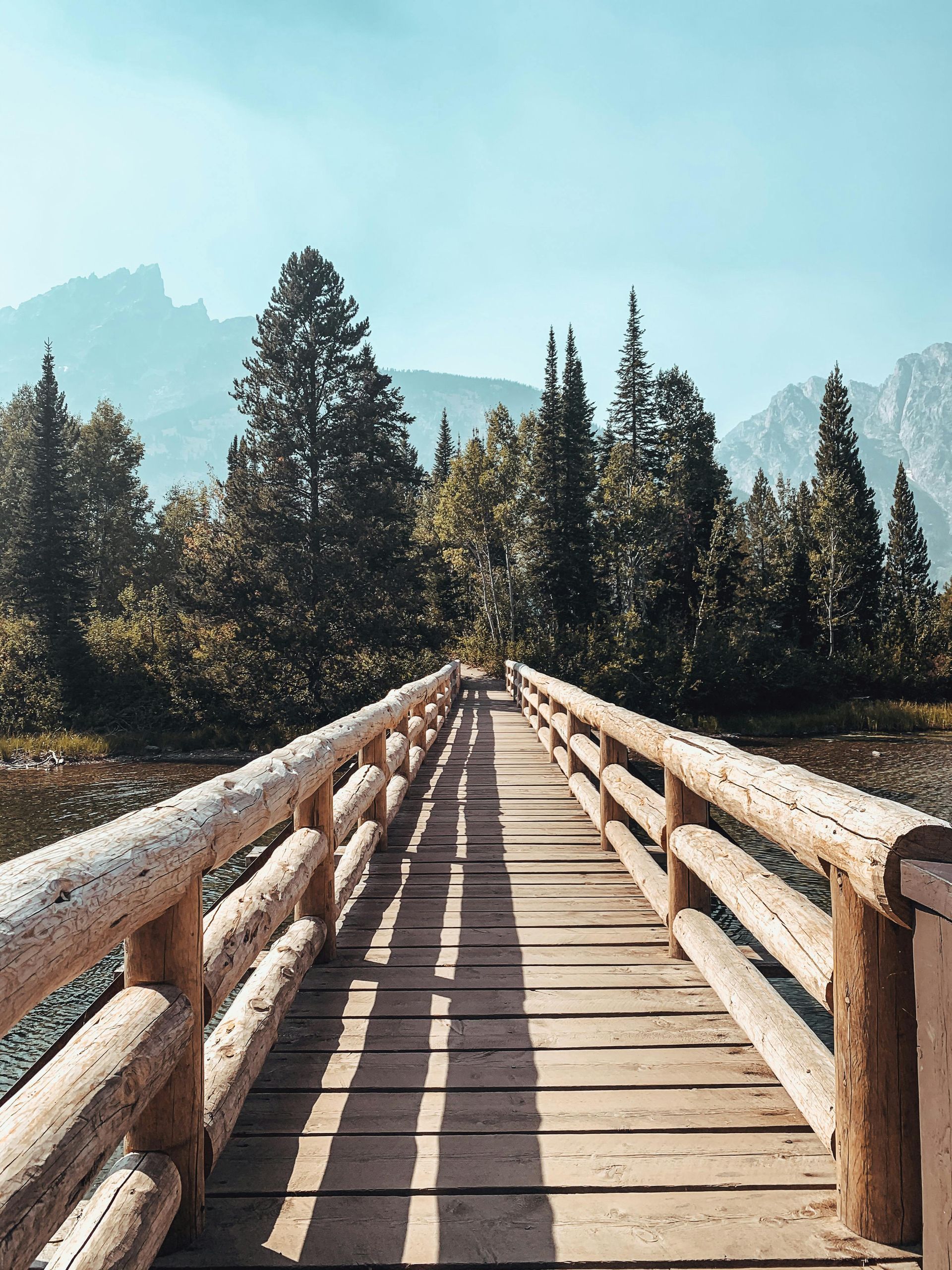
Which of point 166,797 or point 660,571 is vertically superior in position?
point 660,571

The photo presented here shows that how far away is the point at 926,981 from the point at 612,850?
13.1ft

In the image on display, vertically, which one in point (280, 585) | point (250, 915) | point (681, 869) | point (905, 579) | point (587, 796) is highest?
point (905, 579)

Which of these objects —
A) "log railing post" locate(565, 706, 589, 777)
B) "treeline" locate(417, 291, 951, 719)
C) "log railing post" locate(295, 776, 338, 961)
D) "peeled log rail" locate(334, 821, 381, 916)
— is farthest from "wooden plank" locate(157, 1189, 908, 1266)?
"treeline" locate(417, 291, 951, 719)

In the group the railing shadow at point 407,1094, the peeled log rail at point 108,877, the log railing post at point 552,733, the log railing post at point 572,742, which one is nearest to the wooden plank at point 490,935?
the railing shadow at point 407,1094

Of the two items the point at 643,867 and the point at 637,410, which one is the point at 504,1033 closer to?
the point at 643,867

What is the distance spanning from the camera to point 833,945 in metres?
1.76

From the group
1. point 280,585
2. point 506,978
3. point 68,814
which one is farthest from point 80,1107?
point 280,585

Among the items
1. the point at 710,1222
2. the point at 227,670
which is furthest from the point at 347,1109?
the point at 227,670

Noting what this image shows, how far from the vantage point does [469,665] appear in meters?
35.6

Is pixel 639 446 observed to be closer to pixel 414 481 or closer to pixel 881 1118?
pixel 414 481

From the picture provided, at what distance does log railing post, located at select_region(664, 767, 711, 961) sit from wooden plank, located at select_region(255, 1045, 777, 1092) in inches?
28.8

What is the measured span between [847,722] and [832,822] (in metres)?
30.4

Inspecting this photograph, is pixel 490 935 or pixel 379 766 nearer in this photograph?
pixel 490 935

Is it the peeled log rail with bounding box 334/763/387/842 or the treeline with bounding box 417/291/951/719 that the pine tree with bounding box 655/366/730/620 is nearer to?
the treeline with bounding box 417/291/951/719
